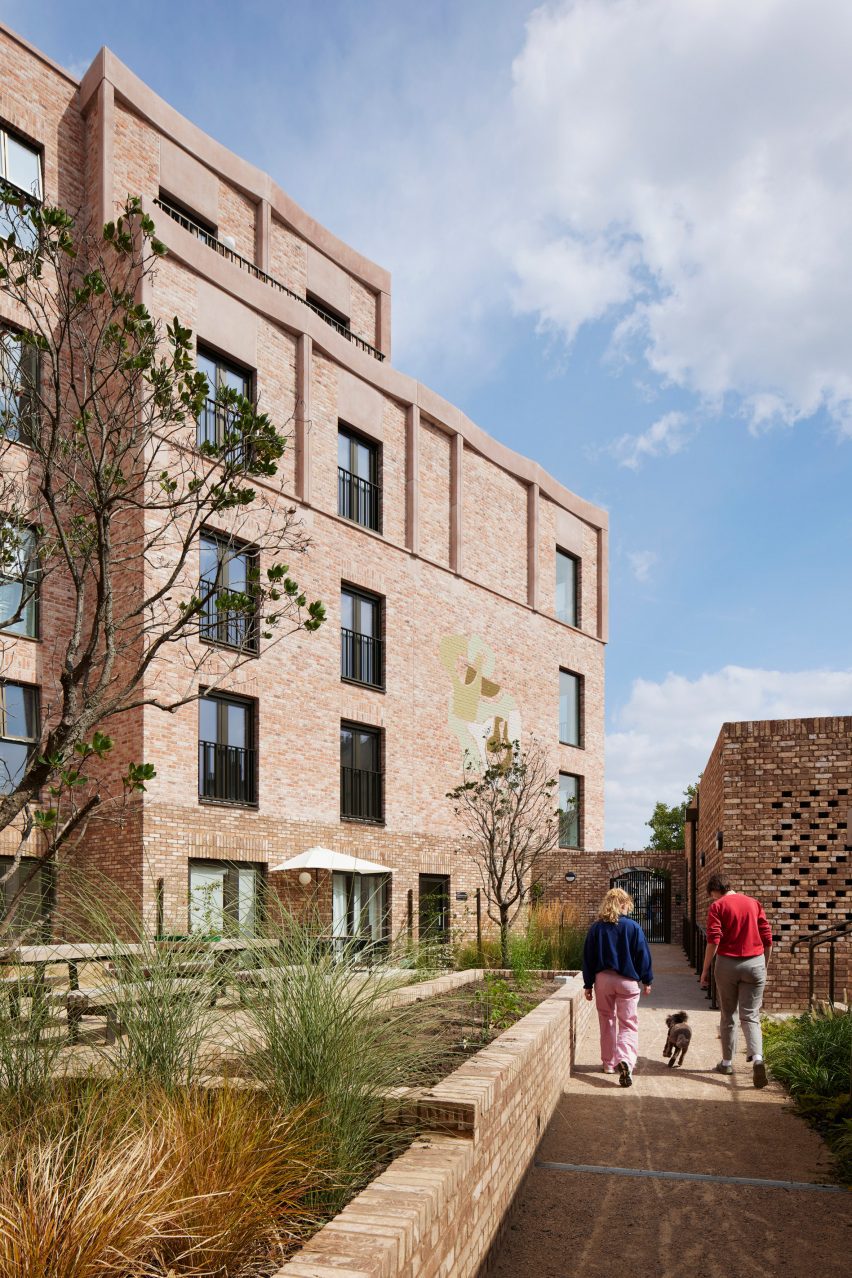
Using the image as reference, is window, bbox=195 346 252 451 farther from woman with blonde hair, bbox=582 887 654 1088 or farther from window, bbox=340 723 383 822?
woman with blonde hair, bbox=582 887 654 1088

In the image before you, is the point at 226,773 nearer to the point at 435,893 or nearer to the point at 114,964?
the point at 435,893

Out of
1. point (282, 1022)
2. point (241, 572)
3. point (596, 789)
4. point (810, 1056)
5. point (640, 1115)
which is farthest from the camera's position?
point (596, 789)

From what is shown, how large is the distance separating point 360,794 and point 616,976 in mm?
14503

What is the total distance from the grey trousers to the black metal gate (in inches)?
869

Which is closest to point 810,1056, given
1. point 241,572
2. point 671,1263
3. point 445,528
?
point 671,1263

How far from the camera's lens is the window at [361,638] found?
2398 cm

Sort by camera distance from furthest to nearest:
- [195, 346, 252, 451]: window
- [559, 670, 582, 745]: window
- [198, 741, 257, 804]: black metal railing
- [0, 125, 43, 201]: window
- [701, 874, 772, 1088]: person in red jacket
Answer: [559, 670, 582, 745]: window, [195, 346, 252, 451]: window, [198, 741, 257, 804]: black metal railing, [0, 125, 43, 201]: window, [701, 874, 772, 1088]: person in red jacket

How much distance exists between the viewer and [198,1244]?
3.79 metres

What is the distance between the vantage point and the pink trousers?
979 centimetres

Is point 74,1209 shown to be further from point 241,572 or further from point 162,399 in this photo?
point 241,572

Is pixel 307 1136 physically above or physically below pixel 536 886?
above

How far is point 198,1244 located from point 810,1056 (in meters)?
6.86

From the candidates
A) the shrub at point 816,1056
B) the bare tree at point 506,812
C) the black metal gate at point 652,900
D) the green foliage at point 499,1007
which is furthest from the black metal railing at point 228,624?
the black metal gate at point 652,900

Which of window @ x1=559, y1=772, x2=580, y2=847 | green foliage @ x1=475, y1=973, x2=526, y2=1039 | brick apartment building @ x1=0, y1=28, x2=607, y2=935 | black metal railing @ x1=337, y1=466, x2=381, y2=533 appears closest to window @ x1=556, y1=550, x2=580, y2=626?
brick apartment building @ x1=0, y1=28, x2=607, y2=935
